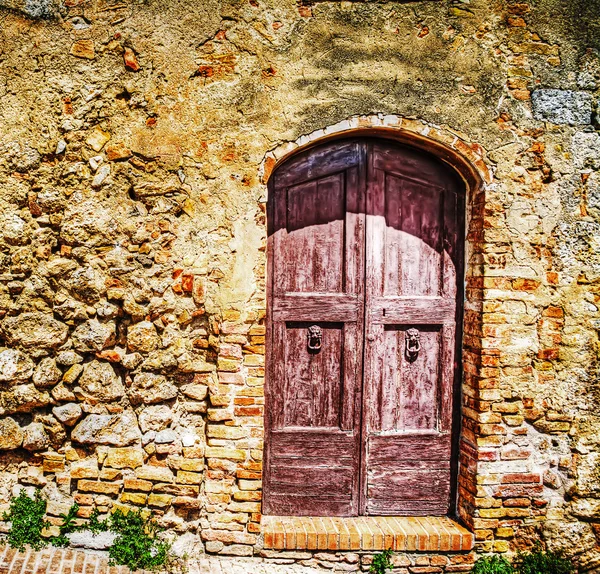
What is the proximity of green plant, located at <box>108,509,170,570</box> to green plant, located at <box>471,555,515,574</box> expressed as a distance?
1930 mm

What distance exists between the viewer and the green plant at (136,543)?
9.59 feet

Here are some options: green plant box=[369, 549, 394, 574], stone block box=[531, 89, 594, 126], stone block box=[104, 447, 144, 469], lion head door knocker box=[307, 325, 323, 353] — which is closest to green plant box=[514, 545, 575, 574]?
green plant box=[369, 549, 394, 574]

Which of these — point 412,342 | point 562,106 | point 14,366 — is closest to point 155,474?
point 14,366

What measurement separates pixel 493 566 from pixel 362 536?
0.84 meters

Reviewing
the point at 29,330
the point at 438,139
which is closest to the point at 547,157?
the point at 438,139

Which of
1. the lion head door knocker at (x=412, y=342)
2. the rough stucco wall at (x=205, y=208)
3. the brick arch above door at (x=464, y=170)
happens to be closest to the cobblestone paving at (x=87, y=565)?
the rough stucco wall at (x=205, y=208)

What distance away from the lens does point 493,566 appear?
120 inches

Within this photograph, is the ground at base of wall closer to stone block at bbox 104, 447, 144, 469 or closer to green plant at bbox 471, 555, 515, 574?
green plant at bbox 471, 555, 515, 574

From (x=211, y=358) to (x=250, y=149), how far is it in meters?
1.33

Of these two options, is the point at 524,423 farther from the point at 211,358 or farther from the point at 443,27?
the point at 443,27

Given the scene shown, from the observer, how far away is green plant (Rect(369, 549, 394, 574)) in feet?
9.93

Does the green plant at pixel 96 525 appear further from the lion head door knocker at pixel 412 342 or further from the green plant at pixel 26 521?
the lion head door knocker at pixel 412 342

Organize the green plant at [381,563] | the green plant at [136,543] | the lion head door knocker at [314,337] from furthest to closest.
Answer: the lion head door knocker at [314,337] → the green plant at [381,563] → the green plant at [136,543]

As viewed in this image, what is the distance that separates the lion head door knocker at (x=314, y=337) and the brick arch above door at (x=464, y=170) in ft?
3.22
